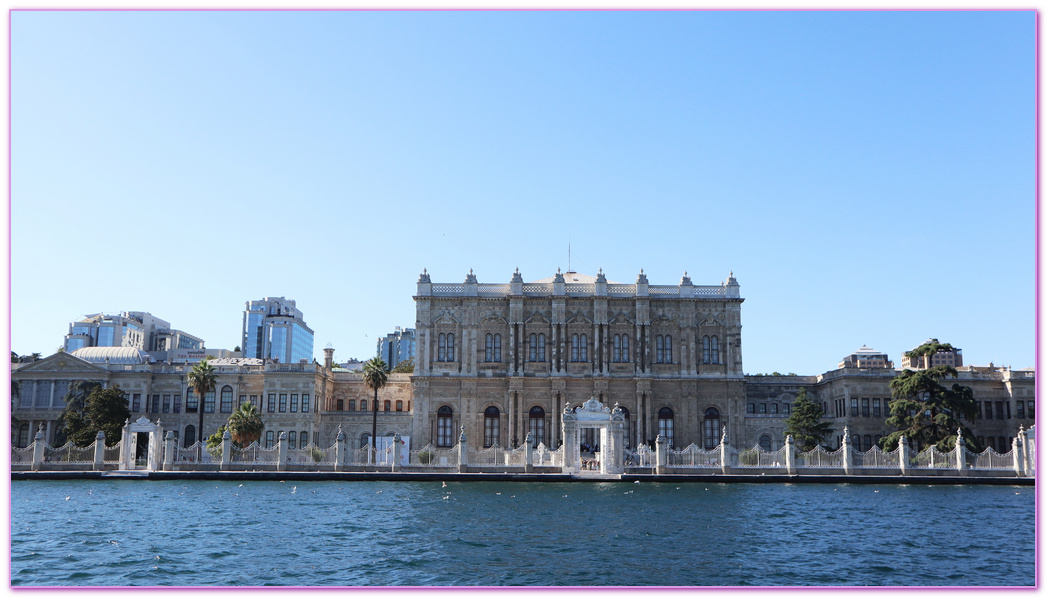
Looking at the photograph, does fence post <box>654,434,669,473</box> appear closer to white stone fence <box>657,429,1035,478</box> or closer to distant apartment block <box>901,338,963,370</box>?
white stone fence <box>657,429,1035,478</box>

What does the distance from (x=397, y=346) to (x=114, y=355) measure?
85555mm

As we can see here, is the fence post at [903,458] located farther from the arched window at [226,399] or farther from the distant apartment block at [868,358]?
the arched window at [226,399]

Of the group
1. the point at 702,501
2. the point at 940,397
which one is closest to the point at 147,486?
the point at 702,501

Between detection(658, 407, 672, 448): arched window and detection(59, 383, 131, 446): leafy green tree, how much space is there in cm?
2735

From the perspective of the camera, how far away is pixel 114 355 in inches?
2269

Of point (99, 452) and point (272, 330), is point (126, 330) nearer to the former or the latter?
point (272, 330)

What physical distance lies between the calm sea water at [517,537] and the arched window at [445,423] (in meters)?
19.8

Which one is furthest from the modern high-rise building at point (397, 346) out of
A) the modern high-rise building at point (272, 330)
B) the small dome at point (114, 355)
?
the small dome at point (114, 355)

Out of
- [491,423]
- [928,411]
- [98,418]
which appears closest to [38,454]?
[98,418]

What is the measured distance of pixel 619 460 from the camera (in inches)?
1432

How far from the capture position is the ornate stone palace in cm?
4969

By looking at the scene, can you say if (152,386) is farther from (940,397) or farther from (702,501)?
(940,397)

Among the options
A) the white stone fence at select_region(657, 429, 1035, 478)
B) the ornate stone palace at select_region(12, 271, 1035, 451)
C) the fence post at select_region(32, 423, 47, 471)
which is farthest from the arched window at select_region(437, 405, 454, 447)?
the fence post at select_region(32, 423, 47, 471)

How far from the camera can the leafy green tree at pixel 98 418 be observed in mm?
43794
